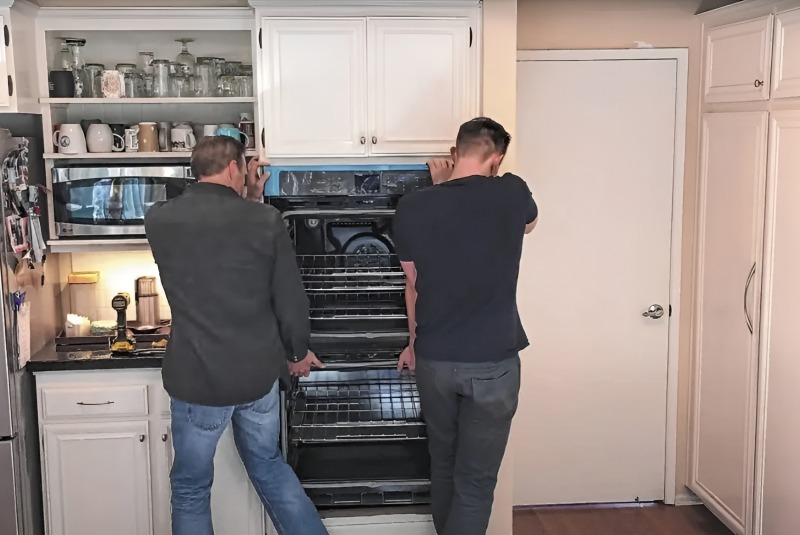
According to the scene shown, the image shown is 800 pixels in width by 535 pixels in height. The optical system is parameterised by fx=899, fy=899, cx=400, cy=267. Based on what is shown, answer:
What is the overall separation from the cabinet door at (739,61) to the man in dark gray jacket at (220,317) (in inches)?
70.4

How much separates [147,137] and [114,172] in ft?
0.65

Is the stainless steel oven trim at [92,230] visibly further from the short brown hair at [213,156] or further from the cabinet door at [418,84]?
the cabinet door at [418,84]

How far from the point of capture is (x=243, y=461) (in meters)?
3.12

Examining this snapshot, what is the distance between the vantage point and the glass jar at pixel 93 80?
3398 millimetres

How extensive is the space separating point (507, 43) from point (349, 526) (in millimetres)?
1866

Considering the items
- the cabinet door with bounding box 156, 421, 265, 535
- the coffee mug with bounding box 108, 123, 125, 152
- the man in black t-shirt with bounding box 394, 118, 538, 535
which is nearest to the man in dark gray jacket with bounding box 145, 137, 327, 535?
the cabinet door with bounding box 156, 421, 265, 535

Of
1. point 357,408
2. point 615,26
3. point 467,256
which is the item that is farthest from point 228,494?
point 615,26

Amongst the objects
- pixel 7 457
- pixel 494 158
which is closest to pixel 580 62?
pixel 494 158

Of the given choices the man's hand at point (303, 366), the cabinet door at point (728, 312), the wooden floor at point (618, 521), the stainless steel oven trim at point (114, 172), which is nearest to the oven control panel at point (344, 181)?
the stainless steel oven trim at point (114, 172)

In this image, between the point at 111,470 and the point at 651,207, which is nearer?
the point at 111,470

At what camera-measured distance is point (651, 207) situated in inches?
150

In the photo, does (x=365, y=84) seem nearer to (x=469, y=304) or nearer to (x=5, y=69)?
(x=469, y=304)

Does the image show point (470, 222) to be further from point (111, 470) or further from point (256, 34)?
point (111, 470)

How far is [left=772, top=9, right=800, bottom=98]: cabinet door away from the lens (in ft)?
9.84
